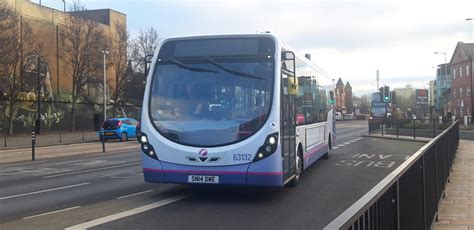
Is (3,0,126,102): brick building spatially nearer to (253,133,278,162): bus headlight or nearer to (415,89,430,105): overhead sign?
(415,89,430,105): overhead sign

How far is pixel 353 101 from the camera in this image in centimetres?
15425

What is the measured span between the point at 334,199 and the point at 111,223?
4.14 m

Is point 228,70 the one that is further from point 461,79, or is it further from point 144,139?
point 461,79

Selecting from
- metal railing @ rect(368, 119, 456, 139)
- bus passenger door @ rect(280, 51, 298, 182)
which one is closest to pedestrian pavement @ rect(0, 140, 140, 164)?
bus passenger door @ rect(280, 51, 298, 182)

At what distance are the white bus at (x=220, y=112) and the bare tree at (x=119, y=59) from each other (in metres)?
47.9

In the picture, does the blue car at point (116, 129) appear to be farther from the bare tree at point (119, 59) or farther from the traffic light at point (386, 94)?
the bare tree at point (119, 59)

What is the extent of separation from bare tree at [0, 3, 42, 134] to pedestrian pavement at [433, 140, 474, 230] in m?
35.0

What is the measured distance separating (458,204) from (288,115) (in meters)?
3.28

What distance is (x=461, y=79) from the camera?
265 ft

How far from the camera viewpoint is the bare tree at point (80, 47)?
49.4 meters

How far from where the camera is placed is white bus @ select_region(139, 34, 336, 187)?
8.55 meters

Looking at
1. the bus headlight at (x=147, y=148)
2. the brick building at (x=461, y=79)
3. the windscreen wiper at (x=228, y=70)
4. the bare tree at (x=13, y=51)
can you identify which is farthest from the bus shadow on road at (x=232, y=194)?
the brick building at (x=461, y=79)

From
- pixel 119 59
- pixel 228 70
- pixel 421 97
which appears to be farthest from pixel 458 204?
pixel 119 59

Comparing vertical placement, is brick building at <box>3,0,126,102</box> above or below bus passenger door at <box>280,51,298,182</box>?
above
